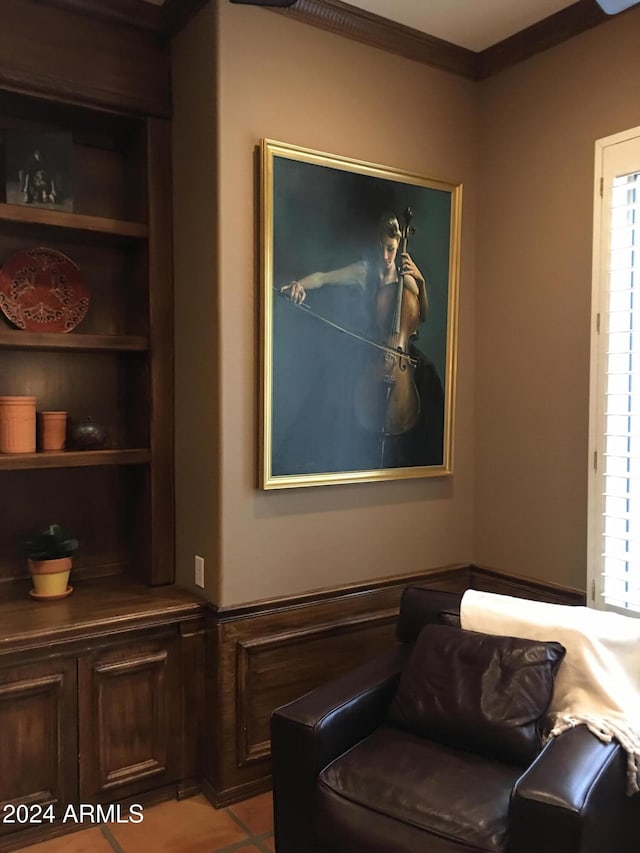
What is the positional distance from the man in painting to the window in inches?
26.9

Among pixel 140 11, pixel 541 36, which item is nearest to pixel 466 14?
pixel 541 36

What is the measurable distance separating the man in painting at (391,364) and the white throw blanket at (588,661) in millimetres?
782

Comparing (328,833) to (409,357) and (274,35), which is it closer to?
(409,357)

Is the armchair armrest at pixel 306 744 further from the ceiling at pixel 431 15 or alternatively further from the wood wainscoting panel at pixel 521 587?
the ceiling at pixel 431 15

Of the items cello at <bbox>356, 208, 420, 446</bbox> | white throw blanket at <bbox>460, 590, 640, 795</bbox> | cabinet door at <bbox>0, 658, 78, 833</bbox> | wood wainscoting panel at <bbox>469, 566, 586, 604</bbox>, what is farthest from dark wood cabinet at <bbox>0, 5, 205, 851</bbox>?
wood wainscoting panel at <bbox>469, 566, 586, 604</bbox>

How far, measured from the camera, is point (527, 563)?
3.02 m

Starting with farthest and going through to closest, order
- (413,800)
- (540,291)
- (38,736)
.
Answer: (540,291) → (38,736) → (413,800)

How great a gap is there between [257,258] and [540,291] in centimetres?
115

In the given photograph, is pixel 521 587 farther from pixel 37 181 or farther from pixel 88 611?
pixel 37 181

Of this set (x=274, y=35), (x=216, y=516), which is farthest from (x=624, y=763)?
(x=274, y=35)

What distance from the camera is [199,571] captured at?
2719mm

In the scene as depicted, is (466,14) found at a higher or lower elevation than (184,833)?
higher

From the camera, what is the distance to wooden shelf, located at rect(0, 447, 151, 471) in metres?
2.57

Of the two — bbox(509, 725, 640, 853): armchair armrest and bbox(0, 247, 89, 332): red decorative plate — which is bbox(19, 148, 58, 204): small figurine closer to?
bbox(0, 247, 89, 332): red decorative plate
